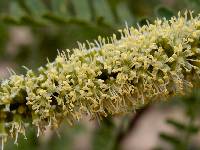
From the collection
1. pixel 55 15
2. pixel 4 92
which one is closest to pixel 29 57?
pixel 55 15

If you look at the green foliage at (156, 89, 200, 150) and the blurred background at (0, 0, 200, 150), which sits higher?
the blurred background at (0, 0, 200, 150)

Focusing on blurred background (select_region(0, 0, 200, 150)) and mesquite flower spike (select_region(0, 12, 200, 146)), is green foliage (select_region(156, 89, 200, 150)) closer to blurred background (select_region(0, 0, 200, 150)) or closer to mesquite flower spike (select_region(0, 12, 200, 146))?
blurred background (select_region(0, 0, 200, 150))

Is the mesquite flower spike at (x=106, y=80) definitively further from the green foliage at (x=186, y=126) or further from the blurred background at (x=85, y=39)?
the green foliage at (x=186, y=126)

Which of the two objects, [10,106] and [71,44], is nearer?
[10,106]

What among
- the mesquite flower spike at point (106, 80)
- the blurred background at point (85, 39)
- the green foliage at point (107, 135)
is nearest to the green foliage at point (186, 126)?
the blurred background at point (85, 39)

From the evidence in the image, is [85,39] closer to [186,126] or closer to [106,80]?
[186,126]

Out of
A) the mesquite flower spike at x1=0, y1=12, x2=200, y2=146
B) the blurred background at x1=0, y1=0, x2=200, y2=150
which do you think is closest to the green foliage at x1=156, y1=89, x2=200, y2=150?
the blurred background at x1=0, y1=0, x2=200, y2=150

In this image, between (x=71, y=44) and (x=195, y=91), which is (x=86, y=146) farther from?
(x=195, y=91)
